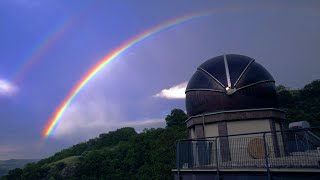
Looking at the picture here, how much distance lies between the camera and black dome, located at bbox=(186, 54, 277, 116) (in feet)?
79.8

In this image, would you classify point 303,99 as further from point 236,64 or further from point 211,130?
point 211,130

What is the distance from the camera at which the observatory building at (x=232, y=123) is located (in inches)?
733

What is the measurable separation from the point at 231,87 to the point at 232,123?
2.75 m

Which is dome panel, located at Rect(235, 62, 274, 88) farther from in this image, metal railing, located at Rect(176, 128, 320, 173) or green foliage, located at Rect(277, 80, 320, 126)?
green foliage, located at Rect(277, 80, 320, 126)

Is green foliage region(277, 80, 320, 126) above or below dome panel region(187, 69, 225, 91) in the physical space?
above

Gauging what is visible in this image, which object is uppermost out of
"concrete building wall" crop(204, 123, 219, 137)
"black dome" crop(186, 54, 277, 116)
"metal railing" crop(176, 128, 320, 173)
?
"black dome" crop(186, 54, 277, 116)

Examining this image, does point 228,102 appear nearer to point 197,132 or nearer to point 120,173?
point 197,132

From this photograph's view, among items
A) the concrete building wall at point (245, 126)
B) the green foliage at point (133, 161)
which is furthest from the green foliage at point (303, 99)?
the concrete building wall at point (245, 126)

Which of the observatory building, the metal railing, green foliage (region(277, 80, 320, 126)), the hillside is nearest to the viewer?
the metal railing

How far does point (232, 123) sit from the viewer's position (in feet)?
78.9

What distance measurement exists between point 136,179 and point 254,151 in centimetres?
5172

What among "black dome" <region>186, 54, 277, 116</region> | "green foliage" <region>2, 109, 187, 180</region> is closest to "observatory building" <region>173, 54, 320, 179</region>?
"black dome" <region>186, 54, 277, 116</region>

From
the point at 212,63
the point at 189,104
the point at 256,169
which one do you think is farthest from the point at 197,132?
the point at 256,169

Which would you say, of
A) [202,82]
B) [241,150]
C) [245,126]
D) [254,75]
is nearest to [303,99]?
[254,75]
